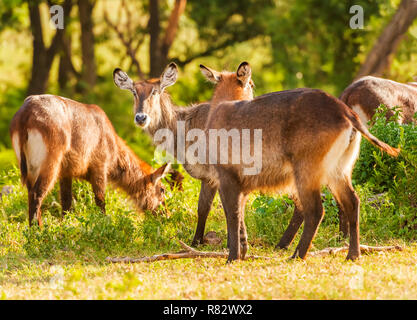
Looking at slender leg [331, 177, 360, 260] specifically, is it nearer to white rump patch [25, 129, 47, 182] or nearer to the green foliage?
the green foliage

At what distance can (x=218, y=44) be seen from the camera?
16.6 meters

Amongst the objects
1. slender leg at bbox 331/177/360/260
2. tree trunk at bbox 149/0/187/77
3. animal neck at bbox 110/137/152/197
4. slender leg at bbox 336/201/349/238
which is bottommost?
slender leg at bbox 336/201/349/238

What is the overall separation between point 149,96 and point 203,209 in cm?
131

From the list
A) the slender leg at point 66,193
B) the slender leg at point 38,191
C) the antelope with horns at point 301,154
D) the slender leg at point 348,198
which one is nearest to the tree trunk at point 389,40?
the slender leg at point 66,193

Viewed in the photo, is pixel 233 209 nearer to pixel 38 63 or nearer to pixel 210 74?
pixel 210 74

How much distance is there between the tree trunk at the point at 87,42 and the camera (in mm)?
14969

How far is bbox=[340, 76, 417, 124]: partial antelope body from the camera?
8023mm

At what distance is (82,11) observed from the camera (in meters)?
15.0

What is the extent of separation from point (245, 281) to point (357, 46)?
1098 cm

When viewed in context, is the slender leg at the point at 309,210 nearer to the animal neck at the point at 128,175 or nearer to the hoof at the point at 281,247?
the hoof at the point at 281,247

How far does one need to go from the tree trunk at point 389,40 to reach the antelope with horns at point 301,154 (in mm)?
8534

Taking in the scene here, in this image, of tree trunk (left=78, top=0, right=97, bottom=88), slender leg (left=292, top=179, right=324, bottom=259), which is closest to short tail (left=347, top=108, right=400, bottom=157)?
slender leg (left=292, top=179, right=324, bottom=259)

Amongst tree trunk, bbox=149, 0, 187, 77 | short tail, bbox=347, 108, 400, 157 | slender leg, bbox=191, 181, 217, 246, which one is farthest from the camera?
tree trunk, bbox=149, 0, 187, 77

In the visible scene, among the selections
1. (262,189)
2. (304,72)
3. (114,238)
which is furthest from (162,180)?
(304,72)
